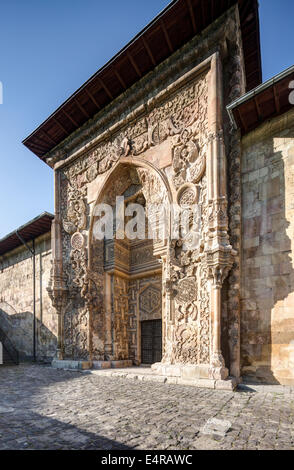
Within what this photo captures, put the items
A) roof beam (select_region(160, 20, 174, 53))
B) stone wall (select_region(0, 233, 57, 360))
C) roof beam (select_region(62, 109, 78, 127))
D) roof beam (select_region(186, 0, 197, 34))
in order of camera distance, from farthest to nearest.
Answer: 1. stone wall (select_region(0, 233, 57, 360))
2. roof beam (select_region(62, 109, 78, 127))
3. roof beam (select_region(160, 20, 174, 53))
4. roof beam (select_region(186, 0, 197, 34))

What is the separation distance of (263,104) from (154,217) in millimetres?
3836

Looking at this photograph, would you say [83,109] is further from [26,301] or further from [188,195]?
[26,301]

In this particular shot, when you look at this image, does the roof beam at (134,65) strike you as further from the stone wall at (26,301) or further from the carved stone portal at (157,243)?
the stone wall at (26,301)

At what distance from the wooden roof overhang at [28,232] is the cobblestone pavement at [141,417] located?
791 cm

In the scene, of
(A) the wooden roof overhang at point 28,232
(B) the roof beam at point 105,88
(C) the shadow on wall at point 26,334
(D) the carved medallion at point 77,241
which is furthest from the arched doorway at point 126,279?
(C) the shadow on wall at point 26,334

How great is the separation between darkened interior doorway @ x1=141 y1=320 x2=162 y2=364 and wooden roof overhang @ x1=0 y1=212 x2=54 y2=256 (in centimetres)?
635

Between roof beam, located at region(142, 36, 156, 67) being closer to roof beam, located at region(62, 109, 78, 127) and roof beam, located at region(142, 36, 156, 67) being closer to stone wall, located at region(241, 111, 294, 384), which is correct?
roof beam, located at region(62, 109, 78, 127)

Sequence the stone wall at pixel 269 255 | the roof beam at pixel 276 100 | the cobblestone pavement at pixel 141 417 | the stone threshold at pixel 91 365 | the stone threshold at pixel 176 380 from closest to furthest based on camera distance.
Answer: the cobblestone pavement at pixel 141 417, the stone threshold at pixel 176 380, the stone wall at pixel 269 255, the roof beam at pixel 276 100, the stone threshold at pixel 91 365

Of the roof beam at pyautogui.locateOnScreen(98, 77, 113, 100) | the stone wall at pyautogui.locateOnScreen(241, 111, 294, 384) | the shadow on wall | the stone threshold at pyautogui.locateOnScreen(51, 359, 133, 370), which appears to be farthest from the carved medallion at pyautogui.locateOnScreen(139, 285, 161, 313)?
the roof beam at pyautogui.locateOnScreen(98, 77, 113, 100)

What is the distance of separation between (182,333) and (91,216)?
530cm

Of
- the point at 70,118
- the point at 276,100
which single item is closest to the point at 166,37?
the point at 276,100

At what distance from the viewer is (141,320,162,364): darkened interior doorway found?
9.20 m

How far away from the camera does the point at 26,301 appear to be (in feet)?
46.8

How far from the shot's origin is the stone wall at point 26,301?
41.6 ft
